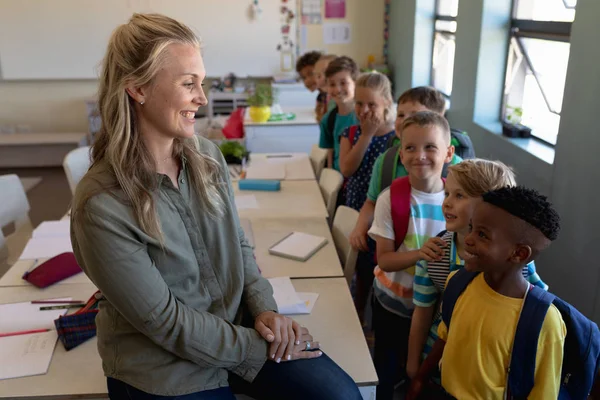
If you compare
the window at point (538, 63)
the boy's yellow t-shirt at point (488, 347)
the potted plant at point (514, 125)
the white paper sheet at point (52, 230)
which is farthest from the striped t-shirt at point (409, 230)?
the potted plant at point (514, 125)

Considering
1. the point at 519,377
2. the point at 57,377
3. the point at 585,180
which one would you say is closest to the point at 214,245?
the point at 57,377

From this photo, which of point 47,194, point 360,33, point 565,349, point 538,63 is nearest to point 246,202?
point 565,349

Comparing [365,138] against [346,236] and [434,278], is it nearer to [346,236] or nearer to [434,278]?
[346,236]

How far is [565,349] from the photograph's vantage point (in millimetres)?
1181

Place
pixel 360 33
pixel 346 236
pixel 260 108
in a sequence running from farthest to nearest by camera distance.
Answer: pixel 360 33 < pixel 260 108 < pixel 346 236

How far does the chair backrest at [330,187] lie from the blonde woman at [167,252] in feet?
4.32

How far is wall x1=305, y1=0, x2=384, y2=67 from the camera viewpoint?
6031 mm

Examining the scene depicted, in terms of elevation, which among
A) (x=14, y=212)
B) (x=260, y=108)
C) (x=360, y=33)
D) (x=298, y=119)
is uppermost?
(x=360, y=33)

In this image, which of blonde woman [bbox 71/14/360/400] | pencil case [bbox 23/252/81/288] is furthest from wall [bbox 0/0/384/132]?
blonde woman [bbox 71/14/360/400]

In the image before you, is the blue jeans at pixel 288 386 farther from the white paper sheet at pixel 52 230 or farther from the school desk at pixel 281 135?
the school desk at pixel 281 135

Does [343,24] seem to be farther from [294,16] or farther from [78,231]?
[78,231]

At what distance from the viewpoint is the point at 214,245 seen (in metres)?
1.39

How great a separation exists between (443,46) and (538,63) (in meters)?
1.79

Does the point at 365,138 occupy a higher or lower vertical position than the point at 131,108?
lower
